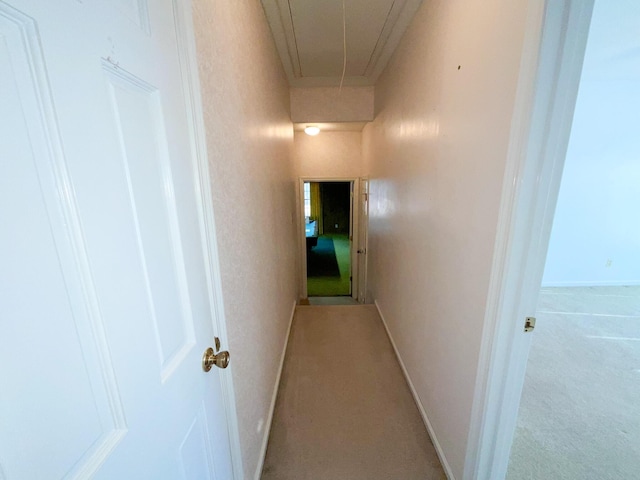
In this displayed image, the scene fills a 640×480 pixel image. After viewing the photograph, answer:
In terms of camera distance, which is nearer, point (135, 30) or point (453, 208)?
point (135, 30)

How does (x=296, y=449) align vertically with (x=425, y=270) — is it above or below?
below

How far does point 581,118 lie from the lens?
11.4 ft

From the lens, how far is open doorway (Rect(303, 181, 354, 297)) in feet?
19.3

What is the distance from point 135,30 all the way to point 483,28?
4.20 feet

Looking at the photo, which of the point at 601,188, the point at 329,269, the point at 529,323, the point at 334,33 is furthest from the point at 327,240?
the point at 529,323

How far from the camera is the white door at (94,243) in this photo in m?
0.30

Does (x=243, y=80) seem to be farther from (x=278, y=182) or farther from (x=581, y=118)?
(x=581, y=118)

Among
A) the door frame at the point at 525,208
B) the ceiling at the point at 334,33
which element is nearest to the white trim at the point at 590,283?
the door frame at the point at 525,208

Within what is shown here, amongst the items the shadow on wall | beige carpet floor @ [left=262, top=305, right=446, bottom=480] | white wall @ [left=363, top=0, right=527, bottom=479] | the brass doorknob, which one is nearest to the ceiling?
white wall @ [left=363, top=0, right=527, bottom=479]

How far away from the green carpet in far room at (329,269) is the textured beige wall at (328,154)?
2494mm

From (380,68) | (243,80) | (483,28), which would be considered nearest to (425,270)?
(483,28)

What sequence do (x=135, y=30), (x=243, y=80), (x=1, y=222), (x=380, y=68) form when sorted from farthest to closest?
(x=380, y=68), (x=243, y=80), (x=135, y=30), (x=1, y=222)

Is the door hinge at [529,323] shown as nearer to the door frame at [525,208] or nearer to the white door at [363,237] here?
the door frame at [525,208]

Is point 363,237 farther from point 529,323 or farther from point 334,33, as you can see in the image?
point 529,323
